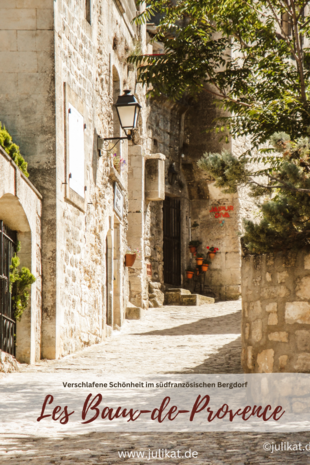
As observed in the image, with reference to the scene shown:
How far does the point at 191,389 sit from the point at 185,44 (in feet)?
12.5

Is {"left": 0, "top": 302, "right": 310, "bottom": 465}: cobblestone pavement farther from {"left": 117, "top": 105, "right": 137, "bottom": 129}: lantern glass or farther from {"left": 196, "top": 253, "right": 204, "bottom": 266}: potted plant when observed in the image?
{"left": 117, "top": 105, "right": 137, "bottom": 129}: lantern glass

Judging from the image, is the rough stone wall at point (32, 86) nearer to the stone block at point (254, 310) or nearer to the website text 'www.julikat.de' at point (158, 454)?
the stone block at point (254, 310)

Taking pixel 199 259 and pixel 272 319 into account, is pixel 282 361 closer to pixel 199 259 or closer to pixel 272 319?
pixel 272 319

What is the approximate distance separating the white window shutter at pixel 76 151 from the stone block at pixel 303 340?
4.37m

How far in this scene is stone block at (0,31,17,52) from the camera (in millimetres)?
7398

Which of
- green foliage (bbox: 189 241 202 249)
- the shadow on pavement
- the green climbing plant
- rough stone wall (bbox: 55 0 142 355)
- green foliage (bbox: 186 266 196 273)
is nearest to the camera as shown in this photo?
the green climbing plant

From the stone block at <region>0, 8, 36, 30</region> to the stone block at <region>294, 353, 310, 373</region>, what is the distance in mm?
5210

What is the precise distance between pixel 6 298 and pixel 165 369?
179 centimetres

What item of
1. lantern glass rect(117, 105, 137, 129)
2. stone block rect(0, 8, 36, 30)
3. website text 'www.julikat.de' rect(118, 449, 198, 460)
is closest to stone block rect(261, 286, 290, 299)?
website text 'www.julikat.de' rect(118, 449, 198, 460)

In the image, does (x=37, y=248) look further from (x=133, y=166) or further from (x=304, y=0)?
(x=133, y=166)

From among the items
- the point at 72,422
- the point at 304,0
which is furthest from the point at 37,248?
the point at 304,0

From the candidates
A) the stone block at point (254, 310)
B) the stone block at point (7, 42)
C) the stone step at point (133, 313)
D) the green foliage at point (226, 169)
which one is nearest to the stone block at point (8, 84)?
the stone block at point (7, 42)

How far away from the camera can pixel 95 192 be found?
9.66 metres

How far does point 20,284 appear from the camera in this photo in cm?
662
